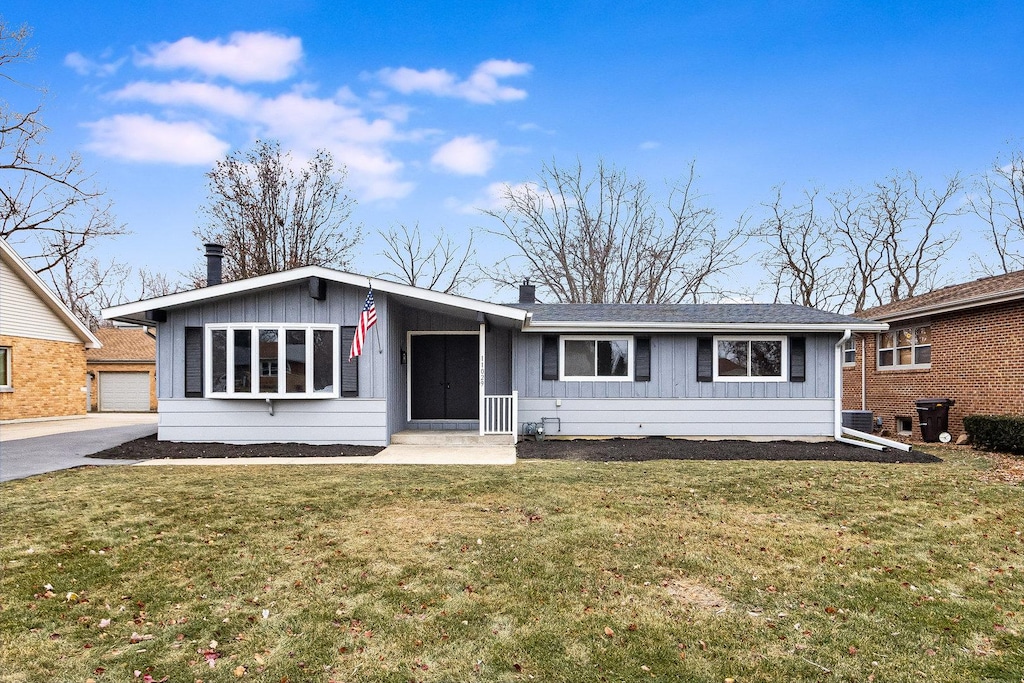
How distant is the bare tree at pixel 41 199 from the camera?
68.4 ft

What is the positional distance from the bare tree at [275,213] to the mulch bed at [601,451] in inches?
551

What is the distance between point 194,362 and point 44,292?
34.8 ft

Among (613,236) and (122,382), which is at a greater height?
(613,236)

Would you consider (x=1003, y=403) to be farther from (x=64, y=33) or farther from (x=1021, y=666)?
(x=64, y=33)

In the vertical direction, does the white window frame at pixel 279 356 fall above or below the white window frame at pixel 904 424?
above

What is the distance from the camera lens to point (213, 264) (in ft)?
39.0

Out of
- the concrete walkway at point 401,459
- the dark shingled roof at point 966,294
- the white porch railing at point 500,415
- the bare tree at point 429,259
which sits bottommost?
the concrete walkway at point 401,459

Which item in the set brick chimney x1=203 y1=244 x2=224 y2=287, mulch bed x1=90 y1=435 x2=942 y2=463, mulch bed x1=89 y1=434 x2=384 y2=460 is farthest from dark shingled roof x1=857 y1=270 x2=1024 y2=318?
brick chimney x1=203 y1=244 x2=224 y2=287

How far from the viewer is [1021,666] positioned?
289cm

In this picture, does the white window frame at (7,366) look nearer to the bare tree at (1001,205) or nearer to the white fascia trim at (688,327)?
the white fascia trim at (688,327)

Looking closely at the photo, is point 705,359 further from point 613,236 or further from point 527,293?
point 613,236

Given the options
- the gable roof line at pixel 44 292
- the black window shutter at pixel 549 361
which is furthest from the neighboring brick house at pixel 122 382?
the black window shutter at pixel 549 361

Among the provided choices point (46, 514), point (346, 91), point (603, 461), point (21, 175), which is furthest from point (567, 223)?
point (46, 514)

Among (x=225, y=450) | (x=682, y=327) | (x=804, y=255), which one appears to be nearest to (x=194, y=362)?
(x=225, y=450)
